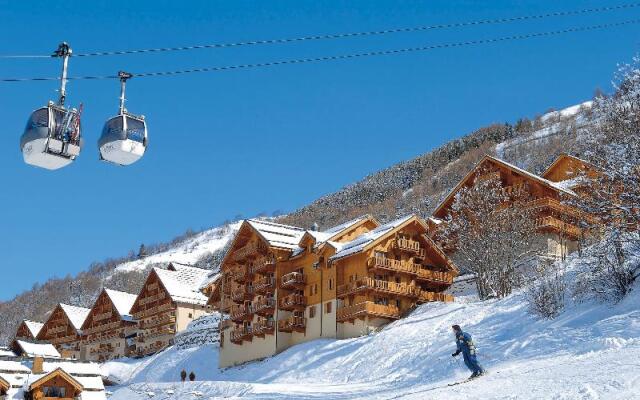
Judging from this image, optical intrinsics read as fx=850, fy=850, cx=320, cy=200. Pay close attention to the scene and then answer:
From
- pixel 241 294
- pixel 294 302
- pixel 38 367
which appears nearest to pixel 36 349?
pixel 241 294

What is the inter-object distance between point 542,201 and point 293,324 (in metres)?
19.3

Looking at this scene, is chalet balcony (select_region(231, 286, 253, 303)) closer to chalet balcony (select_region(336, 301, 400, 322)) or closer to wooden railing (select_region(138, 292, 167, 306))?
chalet balcony (select_region(336, 301, 400, 322))

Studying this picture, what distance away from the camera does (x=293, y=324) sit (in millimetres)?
58219

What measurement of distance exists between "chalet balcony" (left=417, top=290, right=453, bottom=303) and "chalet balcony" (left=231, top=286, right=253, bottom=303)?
1493 centimetres

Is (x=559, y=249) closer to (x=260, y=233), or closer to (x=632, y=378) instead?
(x=260, y=233)

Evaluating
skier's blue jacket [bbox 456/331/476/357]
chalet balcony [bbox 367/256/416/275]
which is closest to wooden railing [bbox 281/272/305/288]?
chalet balcony [bbox 367/256/416/275]

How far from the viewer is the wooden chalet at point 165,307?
86000 mm

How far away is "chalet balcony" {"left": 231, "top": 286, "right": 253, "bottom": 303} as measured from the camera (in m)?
65.1

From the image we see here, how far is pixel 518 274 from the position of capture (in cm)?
5131

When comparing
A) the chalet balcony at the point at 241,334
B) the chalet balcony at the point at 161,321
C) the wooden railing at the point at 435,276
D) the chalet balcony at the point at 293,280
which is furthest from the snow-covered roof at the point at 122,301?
the wooden railing at the point at 435,276

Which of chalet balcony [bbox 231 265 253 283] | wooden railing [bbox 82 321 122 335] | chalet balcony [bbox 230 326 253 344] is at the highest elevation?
chalet balcony [bbox 231 265 253 283]

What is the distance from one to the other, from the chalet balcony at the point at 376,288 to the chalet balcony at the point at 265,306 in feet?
22.3

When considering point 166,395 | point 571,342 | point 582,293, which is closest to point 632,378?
point 571,342

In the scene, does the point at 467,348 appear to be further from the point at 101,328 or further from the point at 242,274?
the point at 101,328
